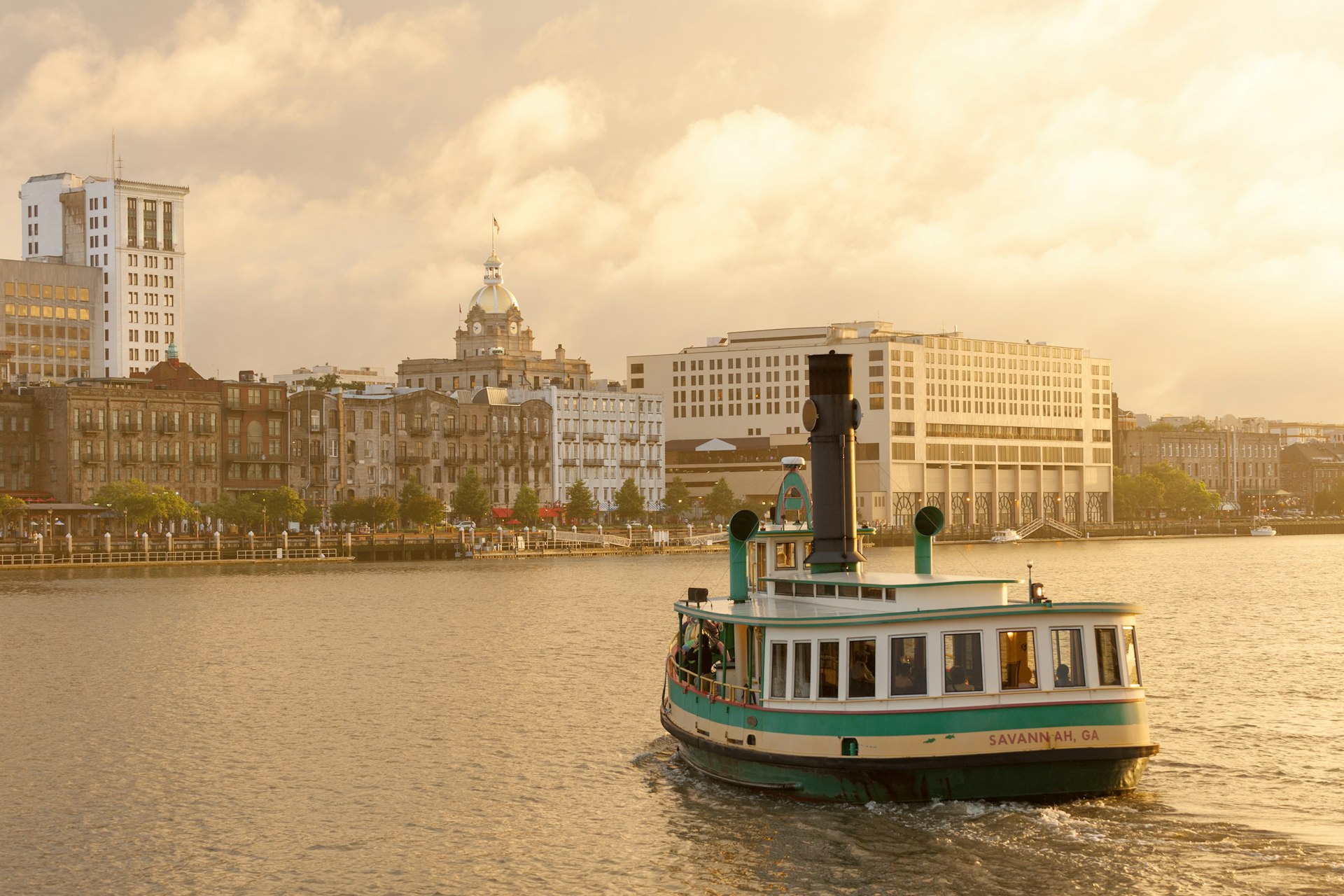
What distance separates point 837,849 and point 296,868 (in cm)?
1051

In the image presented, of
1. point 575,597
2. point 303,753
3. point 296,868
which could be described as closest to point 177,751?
point 303,753

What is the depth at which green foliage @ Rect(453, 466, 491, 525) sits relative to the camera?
183000mm

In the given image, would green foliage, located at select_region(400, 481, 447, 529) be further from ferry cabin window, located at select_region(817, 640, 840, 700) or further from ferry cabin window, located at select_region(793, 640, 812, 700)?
ferry cabin window, located at select_region(817, 640, 840, 700)

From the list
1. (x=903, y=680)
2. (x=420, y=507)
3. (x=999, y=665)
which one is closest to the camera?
(x=999, y=665)

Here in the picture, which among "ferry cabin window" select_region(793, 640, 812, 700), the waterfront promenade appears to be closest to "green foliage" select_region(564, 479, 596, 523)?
the waterfront promenade

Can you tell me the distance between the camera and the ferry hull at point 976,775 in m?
31.0

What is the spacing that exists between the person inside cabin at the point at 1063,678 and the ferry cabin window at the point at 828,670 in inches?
164

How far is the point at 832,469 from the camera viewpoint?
3791 cm

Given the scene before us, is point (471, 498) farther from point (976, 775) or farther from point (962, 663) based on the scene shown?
point (976, 775)

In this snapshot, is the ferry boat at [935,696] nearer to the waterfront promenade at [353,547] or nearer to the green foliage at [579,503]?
the waterfront promenade at [353,547]

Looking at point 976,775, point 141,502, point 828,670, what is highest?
point 141,502

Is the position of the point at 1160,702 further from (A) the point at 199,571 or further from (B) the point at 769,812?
(A) the point at 199,571

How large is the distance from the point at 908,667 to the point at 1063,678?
2866 mm

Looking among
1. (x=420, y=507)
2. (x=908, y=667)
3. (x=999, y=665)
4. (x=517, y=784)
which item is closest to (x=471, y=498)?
(x=420, y=507)
